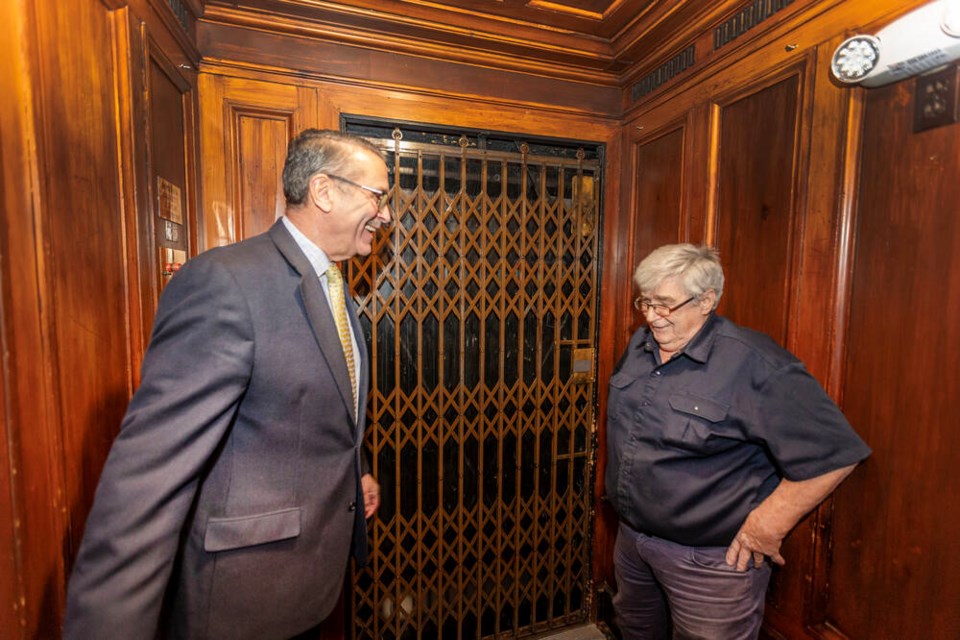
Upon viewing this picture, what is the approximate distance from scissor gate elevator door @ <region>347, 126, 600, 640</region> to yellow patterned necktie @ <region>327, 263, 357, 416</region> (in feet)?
2.10

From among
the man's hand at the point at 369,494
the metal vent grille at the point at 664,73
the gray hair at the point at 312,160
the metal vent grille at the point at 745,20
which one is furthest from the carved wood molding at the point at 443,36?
the man's hand at the point at 369,494

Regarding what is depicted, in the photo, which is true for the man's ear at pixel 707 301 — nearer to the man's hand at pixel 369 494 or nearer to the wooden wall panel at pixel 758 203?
the wooden wall panel at pixel 758 203

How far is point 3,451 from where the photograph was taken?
79cm

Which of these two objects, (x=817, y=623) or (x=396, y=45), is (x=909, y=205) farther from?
(x=396, y=45)

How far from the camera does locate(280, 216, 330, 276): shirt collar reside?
126 cm

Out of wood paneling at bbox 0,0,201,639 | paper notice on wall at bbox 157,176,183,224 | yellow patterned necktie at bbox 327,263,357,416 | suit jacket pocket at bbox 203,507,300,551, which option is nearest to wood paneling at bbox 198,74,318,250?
paper notice on wall at bbox 157,176,183,224

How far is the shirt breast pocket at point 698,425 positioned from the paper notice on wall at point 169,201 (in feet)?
5.52

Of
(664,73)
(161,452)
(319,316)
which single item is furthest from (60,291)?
(664,73)

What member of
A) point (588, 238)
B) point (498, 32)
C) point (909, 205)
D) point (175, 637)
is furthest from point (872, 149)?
point (175, 637)

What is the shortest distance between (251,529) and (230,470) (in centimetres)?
14

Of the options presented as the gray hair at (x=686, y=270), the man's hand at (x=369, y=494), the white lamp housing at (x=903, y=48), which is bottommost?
the man's hand at (x=369, y=494)

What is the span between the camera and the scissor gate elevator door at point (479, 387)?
2.11 m

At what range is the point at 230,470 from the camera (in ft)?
3.41

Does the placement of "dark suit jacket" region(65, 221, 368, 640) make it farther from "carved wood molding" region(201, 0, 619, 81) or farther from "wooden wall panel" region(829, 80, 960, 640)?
"wooden wall panel" region(829, 80, 960, 640)
